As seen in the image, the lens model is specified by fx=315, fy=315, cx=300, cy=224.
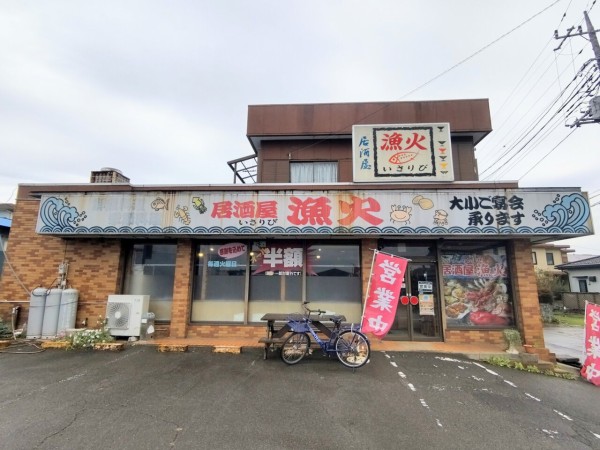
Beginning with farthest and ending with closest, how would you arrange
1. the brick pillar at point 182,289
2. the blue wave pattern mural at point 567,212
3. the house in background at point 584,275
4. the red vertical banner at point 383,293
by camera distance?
the house in background at point 584,275 → the brick pillar at point 182,289 → the blue wave pattern mural at point 567,212 → the red vertical banner at point 383,293

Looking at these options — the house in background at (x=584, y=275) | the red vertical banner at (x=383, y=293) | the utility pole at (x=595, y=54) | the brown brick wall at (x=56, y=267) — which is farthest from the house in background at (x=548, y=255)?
the brown brick wall at (x=56, y=267)

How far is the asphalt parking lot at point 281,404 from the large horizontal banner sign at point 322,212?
10.5 ft

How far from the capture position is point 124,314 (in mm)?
8727

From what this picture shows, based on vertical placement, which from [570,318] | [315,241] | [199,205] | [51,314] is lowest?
[570,318]

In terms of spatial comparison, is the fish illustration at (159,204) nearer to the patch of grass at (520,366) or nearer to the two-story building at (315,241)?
the two-story building at (315,241)

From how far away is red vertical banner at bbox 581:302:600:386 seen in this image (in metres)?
6.76

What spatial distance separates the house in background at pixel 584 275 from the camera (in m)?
27.3

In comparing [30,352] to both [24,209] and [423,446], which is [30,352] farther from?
[423,446]

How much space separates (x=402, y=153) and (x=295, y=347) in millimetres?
6548

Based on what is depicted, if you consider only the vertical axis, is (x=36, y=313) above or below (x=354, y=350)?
above

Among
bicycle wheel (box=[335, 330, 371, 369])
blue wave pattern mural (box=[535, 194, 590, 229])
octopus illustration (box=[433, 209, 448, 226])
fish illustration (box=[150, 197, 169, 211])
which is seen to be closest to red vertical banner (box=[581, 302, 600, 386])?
blue wave pattern mural (box=[535, 194, 590, 229])

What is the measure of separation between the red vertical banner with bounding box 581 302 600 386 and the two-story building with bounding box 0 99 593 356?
137 centimetres

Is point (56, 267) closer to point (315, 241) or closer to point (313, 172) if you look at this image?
point (315, 241)

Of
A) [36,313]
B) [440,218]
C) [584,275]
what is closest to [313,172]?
[440,218]
